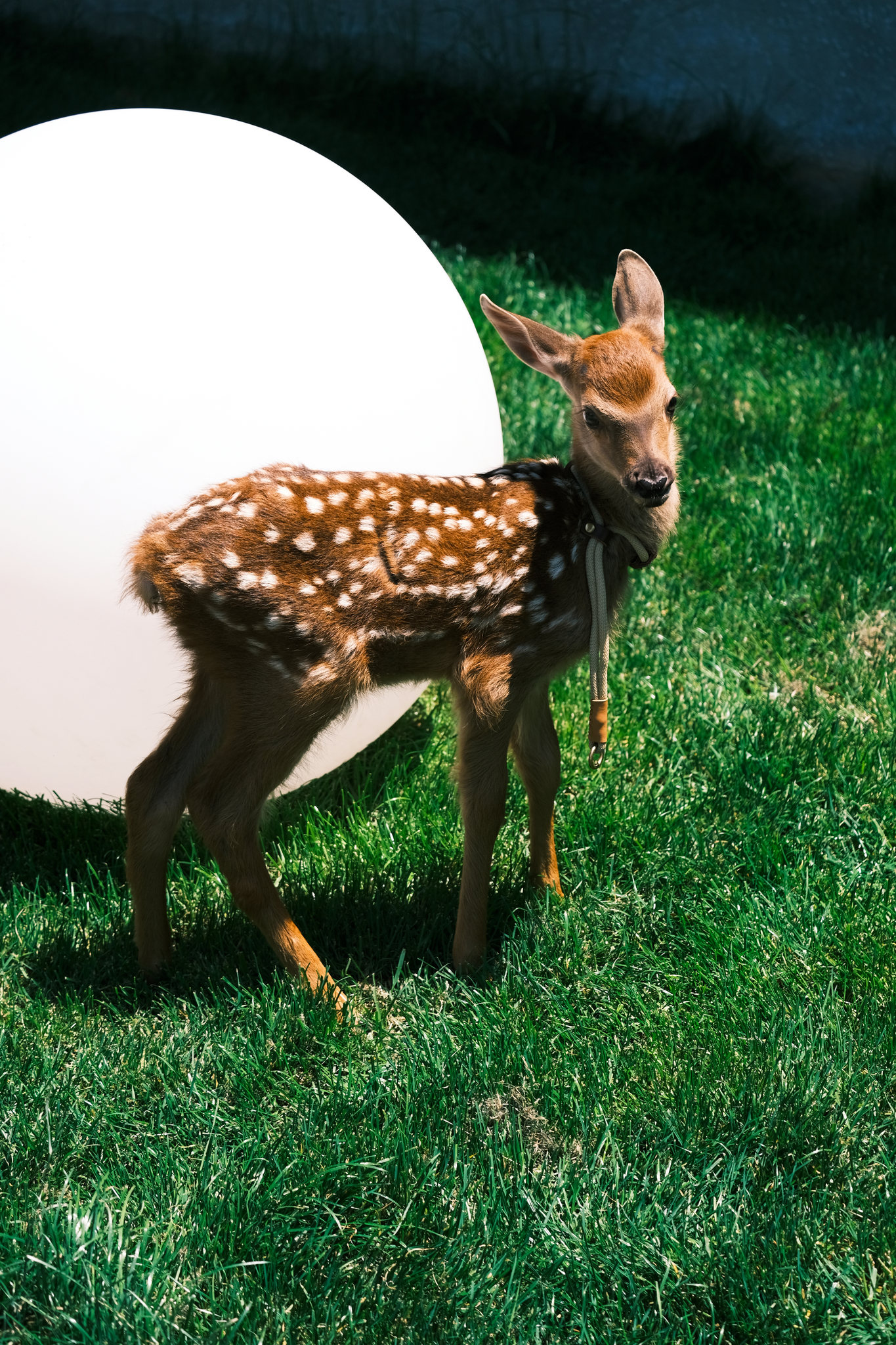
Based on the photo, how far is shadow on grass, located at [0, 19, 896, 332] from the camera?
6980mm

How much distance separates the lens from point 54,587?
3197 mm

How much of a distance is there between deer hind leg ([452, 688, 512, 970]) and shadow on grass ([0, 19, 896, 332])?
13.4 ft

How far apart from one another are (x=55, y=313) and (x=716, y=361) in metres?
3.76

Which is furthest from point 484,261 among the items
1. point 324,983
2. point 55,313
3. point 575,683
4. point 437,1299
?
point 437,1299

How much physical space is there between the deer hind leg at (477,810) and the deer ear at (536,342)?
85 cm

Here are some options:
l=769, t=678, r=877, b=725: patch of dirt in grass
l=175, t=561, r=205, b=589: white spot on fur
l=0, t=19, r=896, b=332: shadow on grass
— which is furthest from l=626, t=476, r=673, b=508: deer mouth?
l=0, t=19, r=896, b=332: shadow on grass

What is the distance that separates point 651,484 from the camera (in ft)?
9.89

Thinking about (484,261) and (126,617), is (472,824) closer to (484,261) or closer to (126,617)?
(126,617)

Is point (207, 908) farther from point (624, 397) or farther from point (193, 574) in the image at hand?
point (624, 397)

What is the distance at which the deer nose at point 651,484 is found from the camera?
3.02 m

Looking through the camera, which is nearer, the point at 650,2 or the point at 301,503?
the point at 301,503

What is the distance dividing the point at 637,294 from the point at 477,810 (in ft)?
4.50

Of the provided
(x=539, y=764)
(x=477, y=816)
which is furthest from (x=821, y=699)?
(x=477, y=816)

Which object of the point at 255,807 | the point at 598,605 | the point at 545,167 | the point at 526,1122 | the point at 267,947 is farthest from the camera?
the point at 545,167
